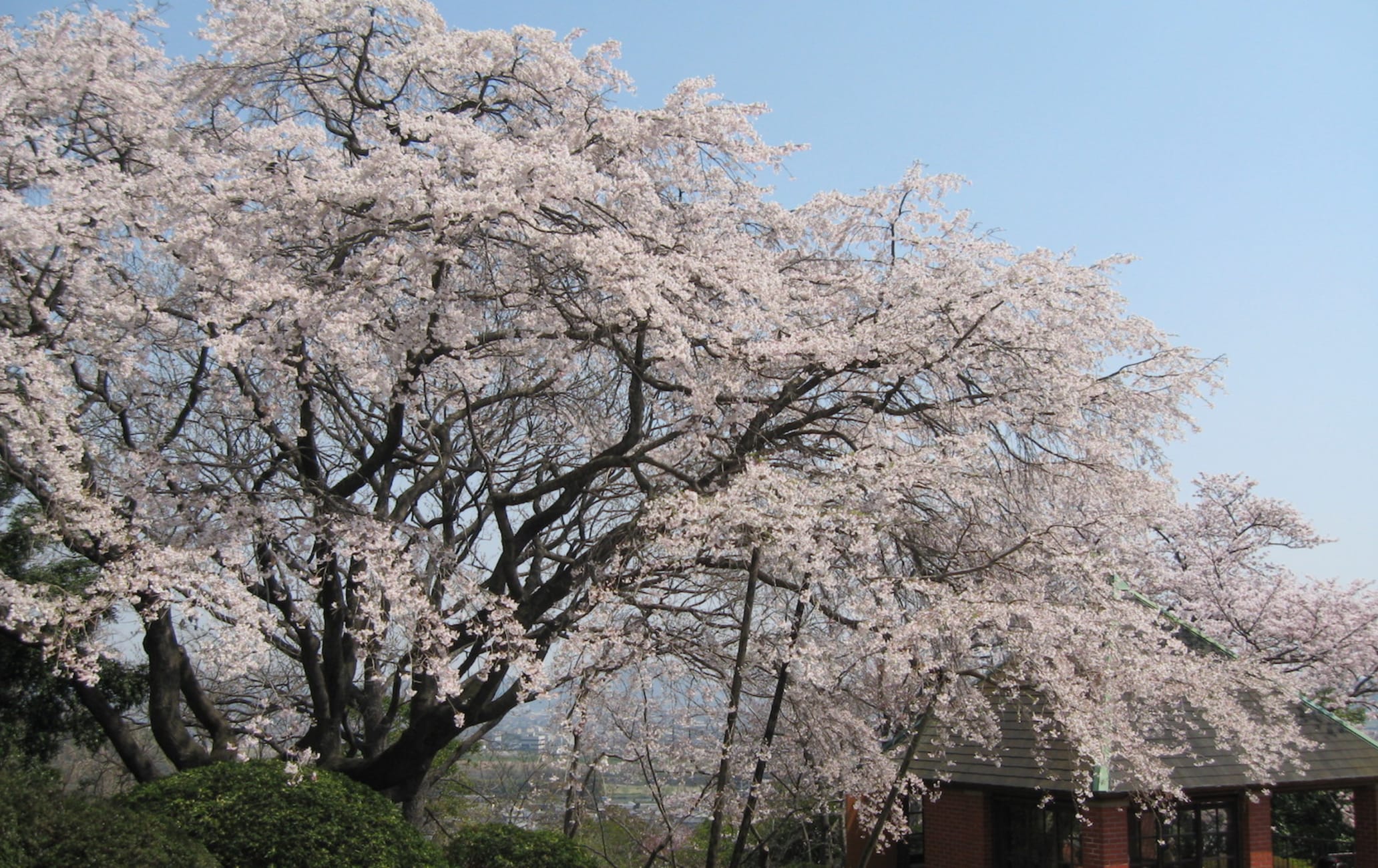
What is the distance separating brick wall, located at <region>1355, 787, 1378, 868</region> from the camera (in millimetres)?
13477

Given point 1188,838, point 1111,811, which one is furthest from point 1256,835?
point 1111,811

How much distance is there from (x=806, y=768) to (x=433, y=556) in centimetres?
410

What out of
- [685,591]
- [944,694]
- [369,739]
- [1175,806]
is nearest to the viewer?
[944,694]

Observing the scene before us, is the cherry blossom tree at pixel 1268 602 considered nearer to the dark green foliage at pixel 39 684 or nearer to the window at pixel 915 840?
the window at pixel 915 840

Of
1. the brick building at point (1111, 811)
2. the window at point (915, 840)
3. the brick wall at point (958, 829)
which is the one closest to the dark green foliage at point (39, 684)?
the brick building at point (1111, 811)

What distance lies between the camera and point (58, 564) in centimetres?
1091

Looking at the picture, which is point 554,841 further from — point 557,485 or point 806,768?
point 557,485

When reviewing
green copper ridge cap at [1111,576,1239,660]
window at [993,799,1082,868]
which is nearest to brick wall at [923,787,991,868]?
window at [993,799,1082,868]

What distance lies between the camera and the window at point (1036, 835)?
11.5 metres

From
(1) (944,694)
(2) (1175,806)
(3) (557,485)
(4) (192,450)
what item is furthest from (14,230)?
(2) (1175,806)

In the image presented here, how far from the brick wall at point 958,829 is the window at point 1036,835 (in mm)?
203

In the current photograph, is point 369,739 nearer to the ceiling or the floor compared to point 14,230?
nearer to the floor

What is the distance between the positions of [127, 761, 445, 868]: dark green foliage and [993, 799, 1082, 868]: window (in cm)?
734

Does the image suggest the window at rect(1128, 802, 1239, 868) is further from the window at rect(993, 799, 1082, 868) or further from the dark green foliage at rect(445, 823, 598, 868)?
the dark green foliage at rect(445, 823, 598, 868)
